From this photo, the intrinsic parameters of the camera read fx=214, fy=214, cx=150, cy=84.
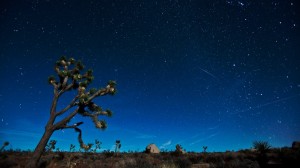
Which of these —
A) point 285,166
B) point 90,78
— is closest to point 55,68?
point 90,78

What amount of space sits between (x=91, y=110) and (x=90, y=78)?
271 cm

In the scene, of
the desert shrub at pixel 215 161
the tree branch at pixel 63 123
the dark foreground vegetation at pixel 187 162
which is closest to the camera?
the dark foreground vegetation at pixel 187 162

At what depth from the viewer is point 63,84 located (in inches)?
677

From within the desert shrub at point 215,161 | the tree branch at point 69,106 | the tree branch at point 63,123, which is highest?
the tree branch at point 69,106

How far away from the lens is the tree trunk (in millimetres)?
14133

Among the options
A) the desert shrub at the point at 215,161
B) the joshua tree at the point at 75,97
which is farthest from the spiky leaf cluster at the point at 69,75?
the desert shrub at the point at 215,161

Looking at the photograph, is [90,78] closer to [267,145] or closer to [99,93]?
[99,93]

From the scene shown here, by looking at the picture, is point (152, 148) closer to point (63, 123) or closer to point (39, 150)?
point (63, 123)

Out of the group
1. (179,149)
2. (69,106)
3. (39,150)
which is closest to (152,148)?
(179,149)

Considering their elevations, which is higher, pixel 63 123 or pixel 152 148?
pixel 152 148

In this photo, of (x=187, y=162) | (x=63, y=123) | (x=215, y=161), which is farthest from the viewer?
(x=215, y=161)

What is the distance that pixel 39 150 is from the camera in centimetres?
1453

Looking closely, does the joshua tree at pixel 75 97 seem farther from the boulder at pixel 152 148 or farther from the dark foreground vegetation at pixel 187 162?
the boulder at pixel 152 148

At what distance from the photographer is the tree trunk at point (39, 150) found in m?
14.1
